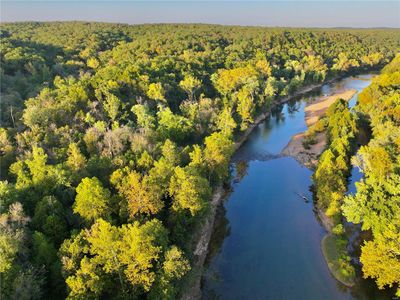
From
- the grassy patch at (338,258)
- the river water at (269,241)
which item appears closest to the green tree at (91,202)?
the river water at (269,241)

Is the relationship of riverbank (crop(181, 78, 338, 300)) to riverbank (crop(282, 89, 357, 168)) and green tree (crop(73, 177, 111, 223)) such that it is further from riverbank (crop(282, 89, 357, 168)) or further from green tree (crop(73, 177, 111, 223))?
riverbank (crop(282, 89, 357, 168))

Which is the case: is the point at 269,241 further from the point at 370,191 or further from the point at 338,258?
the point at 370,191

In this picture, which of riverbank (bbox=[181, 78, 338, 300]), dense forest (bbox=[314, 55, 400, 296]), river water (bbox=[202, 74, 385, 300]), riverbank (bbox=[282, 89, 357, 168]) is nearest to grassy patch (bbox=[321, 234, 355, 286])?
dense forest (bbox=[314, 55, 400, 296])

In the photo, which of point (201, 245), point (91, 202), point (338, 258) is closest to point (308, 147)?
point (338, 258)

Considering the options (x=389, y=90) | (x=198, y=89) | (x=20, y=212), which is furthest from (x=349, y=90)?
(x=20, y=212)

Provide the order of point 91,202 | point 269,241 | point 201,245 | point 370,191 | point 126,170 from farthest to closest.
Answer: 1. point 269,241
2. point 201,245
3. point 126,170
4. point 370,191
5. point 91,202

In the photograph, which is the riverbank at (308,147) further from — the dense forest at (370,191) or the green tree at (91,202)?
the green tree at (91,202)

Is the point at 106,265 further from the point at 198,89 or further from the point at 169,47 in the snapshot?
the point at 169,47
